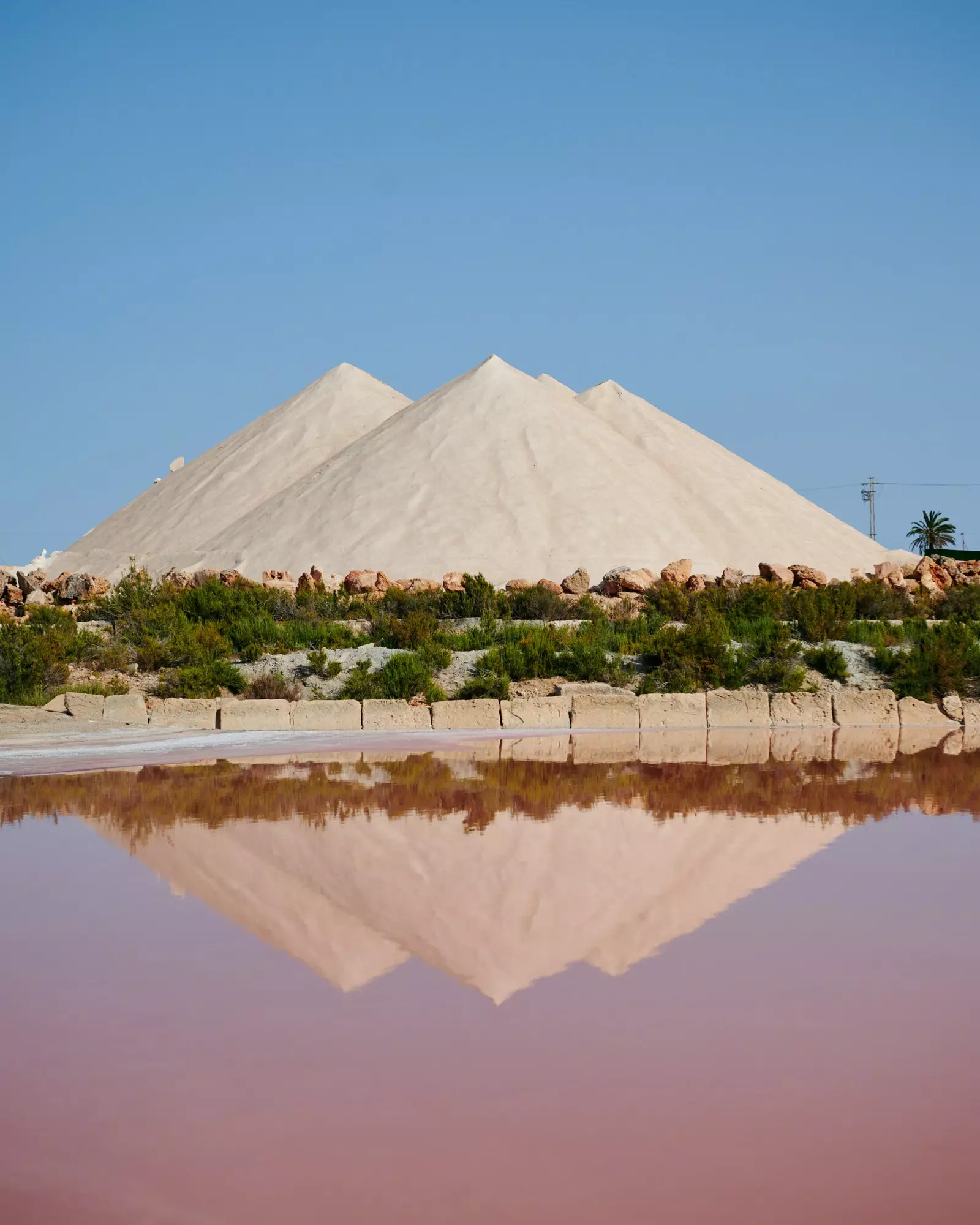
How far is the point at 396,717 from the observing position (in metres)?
12.6

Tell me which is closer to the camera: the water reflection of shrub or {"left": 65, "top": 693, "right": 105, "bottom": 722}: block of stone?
the water reflection of shrub

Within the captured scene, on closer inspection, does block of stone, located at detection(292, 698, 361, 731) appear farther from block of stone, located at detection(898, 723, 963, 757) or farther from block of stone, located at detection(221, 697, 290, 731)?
block of stone, located at detection(898, 723, 963, 757)

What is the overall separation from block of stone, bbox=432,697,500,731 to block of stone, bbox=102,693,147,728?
9.92 ft

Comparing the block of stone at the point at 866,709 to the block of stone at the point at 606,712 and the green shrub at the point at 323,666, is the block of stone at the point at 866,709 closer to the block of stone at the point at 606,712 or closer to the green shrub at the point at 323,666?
the block of stone at the point at 606,712

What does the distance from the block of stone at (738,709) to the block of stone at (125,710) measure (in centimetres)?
587

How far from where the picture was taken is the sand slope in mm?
44812

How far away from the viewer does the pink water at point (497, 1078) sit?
8.11ft

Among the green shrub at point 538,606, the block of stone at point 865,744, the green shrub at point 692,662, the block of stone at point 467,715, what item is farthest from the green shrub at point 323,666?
the green shrub at point 538,606

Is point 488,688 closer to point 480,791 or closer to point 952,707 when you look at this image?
point 952,707

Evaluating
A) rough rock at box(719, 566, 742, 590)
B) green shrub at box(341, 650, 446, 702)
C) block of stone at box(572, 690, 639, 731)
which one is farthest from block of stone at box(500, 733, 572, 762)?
rough rock at box(719, 566, 742, 590)

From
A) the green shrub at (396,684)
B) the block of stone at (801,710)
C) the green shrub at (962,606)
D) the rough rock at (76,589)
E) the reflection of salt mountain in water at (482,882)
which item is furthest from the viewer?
the rough rock at (76,589)

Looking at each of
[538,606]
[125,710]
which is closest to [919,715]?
[125,710]

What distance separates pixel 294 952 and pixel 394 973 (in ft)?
1.56

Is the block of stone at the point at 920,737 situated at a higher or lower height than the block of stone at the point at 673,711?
lower
